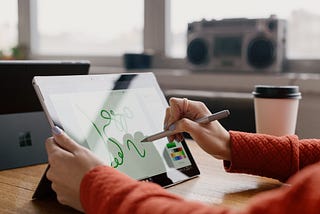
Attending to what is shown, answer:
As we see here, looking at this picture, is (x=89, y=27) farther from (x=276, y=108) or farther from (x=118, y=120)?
(x=118, y=120)

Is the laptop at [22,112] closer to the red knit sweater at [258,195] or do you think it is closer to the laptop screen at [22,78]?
the laptop screen at [22,78]

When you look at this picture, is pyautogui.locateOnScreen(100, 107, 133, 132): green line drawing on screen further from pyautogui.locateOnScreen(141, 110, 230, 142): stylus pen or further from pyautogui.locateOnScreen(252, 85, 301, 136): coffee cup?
pyautogui.locateOnScreen(252, 85, 301, 136): coffee cup

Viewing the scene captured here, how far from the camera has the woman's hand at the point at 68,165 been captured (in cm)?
68

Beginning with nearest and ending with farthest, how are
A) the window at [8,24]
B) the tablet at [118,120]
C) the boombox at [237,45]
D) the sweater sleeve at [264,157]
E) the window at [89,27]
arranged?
the tablet at [118,120], the sweater sleeve at [264,157], the boombox at [237,45], the window at [89,27], the window at [8,24]

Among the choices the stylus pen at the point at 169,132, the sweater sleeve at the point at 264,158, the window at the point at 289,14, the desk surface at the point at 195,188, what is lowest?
the desk surface at the point at 195,188

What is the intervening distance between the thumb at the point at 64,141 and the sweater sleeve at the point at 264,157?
34 cm

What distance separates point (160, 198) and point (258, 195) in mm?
128

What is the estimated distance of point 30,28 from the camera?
10.6ft

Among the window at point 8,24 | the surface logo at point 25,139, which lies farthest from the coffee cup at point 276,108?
the window at point 8,24

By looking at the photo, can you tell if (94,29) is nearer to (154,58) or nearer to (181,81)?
(154,58)

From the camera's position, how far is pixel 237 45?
2.10 meters

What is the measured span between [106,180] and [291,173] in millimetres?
440

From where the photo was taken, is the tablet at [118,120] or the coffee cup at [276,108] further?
the coffee cup at [276,108]

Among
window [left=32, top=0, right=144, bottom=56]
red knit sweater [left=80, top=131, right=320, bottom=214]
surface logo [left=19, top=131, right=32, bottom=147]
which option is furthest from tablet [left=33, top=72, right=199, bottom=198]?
window [left=32, top=0, right=144, bottom=56]
